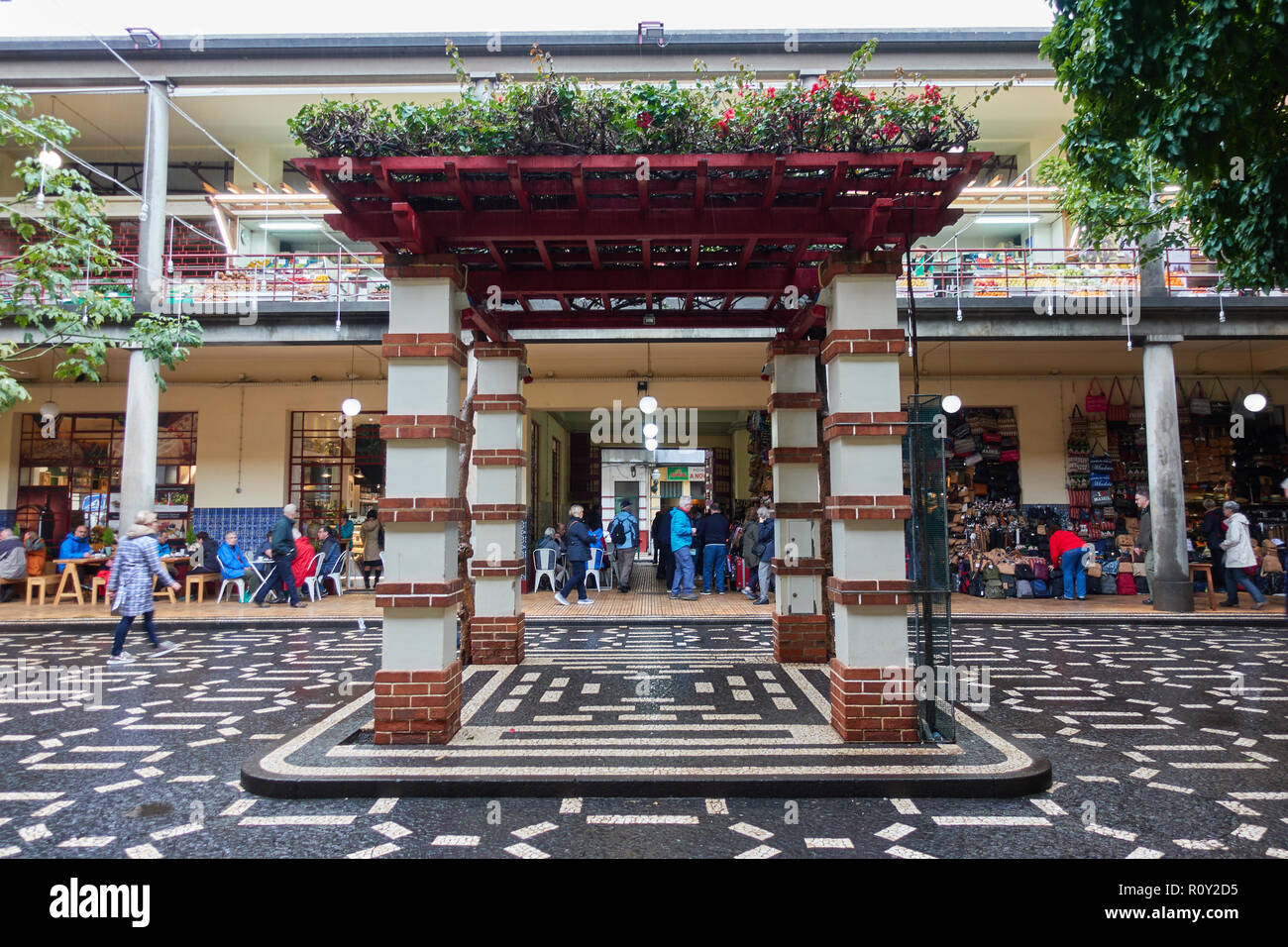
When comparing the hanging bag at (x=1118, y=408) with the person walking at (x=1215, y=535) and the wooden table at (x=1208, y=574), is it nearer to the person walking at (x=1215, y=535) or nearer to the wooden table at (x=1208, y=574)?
the person walking at (x=1215, y=535)

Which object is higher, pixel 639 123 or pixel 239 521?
pixel 639 123

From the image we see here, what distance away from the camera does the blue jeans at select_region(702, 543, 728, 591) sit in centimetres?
1364

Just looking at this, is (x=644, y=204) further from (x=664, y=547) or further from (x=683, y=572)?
(x=664, y=547)

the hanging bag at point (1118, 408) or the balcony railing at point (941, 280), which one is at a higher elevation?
the balcony railing at point (941, 280)

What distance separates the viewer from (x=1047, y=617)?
1084 cm

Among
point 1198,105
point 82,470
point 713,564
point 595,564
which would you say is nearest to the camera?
point 1198,105

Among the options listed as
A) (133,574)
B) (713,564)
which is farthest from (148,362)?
(713,564)

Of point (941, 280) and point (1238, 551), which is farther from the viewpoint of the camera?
→ point (941, 280)

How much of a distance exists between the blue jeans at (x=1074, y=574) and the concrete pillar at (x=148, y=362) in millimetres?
16126

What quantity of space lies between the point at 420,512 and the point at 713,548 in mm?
9278

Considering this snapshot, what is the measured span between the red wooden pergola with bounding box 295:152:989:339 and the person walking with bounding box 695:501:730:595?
7.43 meters

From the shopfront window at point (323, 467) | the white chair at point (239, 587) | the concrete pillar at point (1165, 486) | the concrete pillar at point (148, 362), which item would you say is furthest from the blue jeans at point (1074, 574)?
the concrete pillar at point (148, 362)

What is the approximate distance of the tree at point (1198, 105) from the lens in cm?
449

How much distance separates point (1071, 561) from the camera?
13.1 metres
